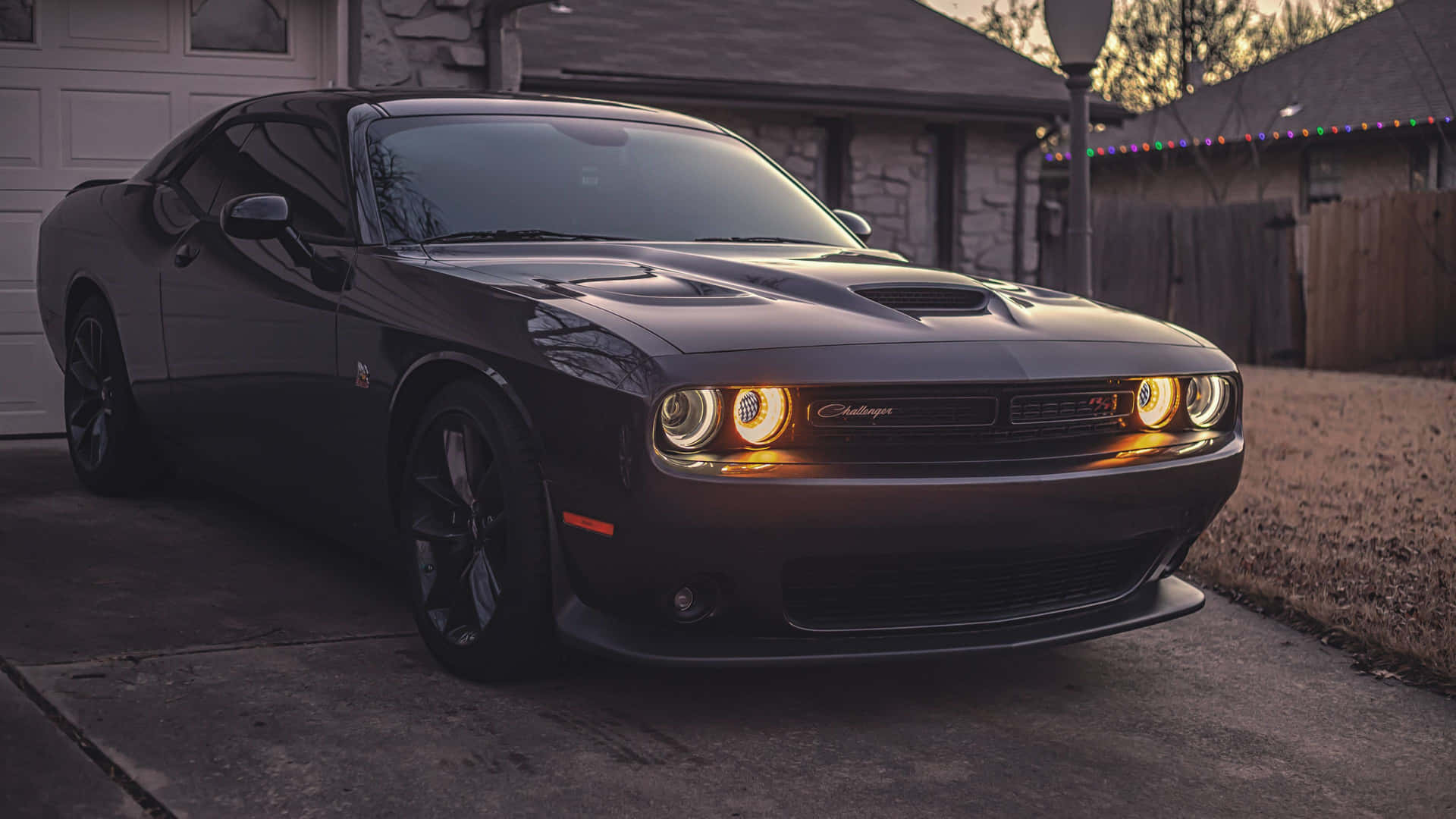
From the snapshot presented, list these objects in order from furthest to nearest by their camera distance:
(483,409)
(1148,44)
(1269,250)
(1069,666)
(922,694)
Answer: (1148,44)
(1269,250)
(1069,666)
(922,694)
(483,409)

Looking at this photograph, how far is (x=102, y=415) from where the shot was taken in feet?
19.4

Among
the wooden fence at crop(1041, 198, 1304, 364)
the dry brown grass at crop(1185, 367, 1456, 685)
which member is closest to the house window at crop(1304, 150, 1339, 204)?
the wooden fence at crop(1041, 198, 1304, 364)

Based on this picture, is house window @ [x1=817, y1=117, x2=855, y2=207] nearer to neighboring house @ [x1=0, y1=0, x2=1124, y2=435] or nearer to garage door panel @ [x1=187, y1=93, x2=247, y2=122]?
neighboring house @ [x1=0, y1=0, x2=1124, y2=435]

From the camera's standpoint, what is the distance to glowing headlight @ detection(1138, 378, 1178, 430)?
3.85 metres

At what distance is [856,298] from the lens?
377cm

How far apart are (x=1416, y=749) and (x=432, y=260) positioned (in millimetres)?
2654

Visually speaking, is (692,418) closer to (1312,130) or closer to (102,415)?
(102,415)

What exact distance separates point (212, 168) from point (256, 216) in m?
1.23

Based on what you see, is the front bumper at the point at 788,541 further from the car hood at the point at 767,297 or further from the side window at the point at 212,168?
the side window at the point at 212,168

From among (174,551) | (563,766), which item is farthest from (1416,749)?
(174,551)

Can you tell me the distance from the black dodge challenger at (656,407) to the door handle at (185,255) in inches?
1.6

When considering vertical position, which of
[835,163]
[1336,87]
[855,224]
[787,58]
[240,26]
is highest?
[1336,87]

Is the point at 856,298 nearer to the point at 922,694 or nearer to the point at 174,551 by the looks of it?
the point at 922,694

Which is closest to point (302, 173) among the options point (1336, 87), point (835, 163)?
point (835, 163)
